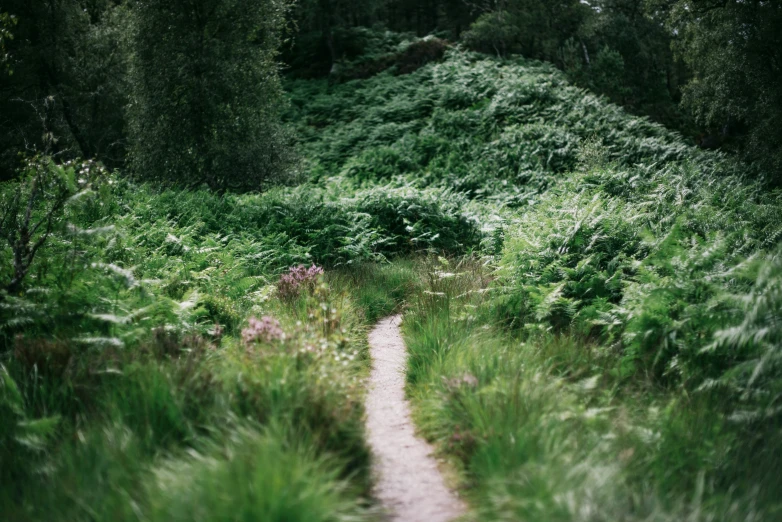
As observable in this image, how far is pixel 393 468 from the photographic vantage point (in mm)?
3959

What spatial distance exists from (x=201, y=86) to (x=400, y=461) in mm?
11454

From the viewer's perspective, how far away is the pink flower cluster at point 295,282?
699cm

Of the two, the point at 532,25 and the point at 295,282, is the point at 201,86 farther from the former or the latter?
the point at 532,25

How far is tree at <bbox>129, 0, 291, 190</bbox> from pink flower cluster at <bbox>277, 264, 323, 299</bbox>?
7.12 meters

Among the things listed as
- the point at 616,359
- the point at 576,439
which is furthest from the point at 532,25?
the point at 576,439

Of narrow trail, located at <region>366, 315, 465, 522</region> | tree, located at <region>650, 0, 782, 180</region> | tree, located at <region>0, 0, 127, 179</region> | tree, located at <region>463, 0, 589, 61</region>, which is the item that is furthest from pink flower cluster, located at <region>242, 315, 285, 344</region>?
tree, located at <region>463, 0, 589, 61</region>

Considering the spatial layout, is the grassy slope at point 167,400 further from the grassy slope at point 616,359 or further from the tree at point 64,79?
the tree at point 64,79

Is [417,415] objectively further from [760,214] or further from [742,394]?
[760,214]

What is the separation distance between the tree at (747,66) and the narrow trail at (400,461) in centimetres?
1258

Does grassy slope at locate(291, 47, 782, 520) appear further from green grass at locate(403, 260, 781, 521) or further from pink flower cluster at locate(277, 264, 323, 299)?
pink flower cluster at locate(277, 264, 323, 299)

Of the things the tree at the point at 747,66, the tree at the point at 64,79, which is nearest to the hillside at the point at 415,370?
the tree at the point at 747,66

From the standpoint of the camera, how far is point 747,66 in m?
14.1

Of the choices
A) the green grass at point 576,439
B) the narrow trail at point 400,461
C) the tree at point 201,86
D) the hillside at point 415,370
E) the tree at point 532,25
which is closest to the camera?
the green grass at point 576,439

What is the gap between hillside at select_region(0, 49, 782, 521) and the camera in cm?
308
